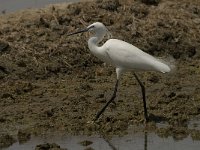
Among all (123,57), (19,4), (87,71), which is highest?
(19,4)

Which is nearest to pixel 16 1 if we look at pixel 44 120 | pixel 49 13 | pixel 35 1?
pixel 35 1

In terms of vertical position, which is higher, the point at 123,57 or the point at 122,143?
the point at 123,57

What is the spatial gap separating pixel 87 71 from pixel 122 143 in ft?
10.5

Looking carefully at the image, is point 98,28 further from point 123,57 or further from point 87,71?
point 87,71

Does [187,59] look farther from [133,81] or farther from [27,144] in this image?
[27,144]

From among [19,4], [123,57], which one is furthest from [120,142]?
[19,4]

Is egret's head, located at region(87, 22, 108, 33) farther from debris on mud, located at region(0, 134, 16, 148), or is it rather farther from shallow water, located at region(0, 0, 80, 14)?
shallow water, located at region(0, 0, 80, 14)

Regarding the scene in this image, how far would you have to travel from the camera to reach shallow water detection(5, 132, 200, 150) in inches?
405

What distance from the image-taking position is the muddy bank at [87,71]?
1135 centimetres

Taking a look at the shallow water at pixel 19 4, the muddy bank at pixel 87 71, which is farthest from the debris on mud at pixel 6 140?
the shallow water at pixel 19 4

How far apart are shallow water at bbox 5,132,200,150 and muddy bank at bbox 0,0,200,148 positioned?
221mm

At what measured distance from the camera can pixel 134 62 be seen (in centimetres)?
1116

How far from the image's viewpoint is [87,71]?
44.2 ft

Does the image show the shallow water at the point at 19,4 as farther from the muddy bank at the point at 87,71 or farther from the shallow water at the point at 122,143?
the shallow water at the point at 122,143
